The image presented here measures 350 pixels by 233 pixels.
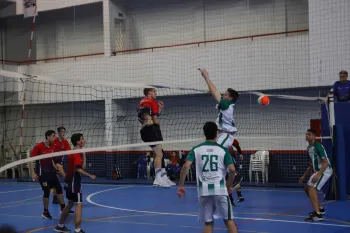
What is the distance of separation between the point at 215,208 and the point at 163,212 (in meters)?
5.81

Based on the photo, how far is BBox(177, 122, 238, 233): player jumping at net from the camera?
724cm

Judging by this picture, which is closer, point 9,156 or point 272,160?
point 272,160

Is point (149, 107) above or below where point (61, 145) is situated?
above

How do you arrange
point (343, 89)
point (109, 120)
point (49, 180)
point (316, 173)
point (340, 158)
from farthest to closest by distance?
point (109, 120)
point (343, 89)
point (340, 158)
point (49, 180)
point (316, 173)

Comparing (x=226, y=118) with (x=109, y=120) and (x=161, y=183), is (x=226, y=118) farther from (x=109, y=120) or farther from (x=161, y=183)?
(x=109, y=120)

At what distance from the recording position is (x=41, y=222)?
1199 centimetres

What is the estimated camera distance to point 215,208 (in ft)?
24.3

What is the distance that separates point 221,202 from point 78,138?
382 centimetres

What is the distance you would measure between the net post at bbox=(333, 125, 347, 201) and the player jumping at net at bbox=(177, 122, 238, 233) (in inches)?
278

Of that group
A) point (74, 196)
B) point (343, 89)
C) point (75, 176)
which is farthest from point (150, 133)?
point (343, 89)

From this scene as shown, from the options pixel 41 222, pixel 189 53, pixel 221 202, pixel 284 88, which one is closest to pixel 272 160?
pixel 284 88

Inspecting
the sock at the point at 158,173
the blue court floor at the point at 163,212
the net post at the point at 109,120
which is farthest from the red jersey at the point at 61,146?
the net post at the point at 109,120

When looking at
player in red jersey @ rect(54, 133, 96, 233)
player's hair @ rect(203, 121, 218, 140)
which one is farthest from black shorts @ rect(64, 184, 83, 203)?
player's hair @ rect(203, 121, 218, 140)

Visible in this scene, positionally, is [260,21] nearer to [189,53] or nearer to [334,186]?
[189,53]
